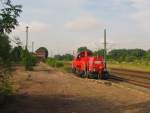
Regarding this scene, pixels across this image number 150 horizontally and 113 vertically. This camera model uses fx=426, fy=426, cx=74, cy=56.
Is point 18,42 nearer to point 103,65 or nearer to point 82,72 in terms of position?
point 103,65

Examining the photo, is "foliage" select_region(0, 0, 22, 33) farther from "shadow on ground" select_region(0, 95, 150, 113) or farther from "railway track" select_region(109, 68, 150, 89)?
"railway track" select_region(109, 68, 150, 89)

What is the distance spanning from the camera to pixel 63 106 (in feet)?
58.0

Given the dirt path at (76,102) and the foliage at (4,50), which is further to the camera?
the dirt path at (76,102)

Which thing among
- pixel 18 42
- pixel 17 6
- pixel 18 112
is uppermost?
pixel 17 6

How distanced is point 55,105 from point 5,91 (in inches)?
90.7

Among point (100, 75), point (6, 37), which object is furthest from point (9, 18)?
point (100, 75)

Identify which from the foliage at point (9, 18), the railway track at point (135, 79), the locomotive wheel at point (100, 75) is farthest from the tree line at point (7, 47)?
the locomotive wheel at point (100, 75)

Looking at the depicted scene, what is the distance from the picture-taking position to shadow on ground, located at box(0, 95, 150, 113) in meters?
16.5

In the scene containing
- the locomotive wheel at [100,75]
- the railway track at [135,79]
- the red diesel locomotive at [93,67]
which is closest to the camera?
the railway track at [135,79]

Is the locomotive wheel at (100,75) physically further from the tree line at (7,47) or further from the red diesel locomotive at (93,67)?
the tree line at (7,47)

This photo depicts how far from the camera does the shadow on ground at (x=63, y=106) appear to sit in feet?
54.1

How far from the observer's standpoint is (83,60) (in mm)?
41531

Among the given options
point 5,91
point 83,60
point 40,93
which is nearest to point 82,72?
point 83,60

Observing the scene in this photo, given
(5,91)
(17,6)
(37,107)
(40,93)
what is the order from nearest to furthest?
(17,6) < (37,107) < (5,91) < (40,93)
